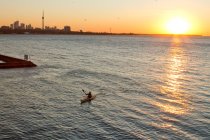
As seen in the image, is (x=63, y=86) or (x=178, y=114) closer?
(x=178, y=114)

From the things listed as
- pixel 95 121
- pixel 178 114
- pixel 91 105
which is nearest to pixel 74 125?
pixel 95 121

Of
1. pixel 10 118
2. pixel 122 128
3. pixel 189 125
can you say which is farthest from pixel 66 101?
pixel 189 125

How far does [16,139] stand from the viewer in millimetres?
34438

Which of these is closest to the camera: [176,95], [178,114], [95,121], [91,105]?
[95,121]

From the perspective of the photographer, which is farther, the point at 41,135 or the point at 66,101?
the point at 66,101

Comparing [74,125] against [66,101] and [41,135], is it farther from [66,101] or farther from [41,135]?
[66,101]

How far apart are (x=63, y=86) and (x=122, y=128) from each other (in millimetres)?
26935

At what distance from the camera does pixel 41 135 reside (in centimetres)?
3559

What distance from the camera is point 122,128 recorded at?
38.5m

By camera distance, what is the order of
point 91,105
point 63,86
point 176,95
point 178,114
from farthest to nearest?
point 63,86 → point 176,95 → point 91,105 → point 178,114

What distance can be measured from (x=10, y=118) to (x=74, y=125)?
806 centimetres

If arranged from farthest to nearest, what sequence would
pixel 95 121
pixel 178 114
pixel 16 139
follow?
1. pixel 178 114
2. pixel 95 121
3. pixel 16 139

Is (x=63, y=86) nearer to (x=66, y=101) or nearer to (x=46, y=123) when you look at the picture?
(x=66, y=101)

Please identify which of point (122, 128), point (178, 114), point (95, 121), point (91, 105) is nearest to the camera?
point (122, 128)
